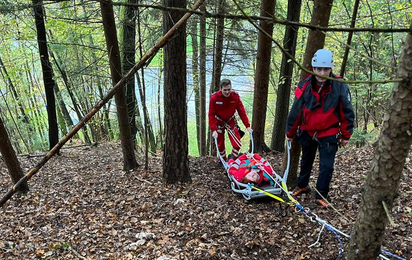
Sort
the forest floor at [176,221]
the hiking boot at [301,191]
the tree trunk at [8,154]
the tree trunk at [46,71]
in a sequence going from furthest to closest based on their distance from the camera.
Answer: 1. the tree trunk at [46,71]
2. the tree trunk at [8,154]
3. the hiking boot at [301,191]
4. the forest floor at [176,221]

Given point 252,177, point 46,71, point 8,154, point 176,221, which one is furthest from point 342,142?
point 46,71

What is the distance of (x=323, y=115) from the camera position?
4066 millimetres

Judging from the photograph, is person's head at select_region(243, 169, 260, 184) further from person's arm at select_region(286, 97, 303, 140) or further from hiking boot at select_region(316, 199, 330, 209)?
hiking boot at select_region(316, 199, 330, 209)

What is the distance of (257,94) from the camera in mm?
7031

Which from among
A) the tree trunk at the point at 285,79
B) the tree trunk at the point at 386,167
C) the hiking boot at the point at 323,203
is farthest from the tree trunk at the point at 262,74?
the tree trunk at the point at 386,167

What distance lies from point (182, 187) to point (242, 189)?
50.1 inches

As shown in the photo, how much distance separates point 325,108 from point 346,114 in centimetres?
31

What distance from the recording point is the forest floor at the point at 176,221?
3656 mm

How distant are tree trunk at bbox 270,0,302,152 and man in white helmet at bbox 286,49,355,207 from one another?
2.97 metres

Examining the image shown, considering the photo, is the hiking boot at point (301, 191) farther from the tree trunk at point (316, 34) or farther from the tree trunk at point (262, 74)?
the tree trunk at point (262, 74)

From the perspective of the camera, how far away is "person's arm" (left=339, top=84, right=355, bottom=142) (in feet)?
12.9

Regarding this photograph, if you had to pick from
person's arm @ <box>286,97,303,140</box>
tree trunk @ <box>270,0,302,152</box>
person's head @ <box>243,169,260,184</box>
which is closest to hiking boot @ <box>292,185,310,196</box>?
person's head @ <box>243,169,260,184</box>

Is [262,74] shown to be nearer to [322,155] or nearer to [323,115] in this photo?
[323,115]

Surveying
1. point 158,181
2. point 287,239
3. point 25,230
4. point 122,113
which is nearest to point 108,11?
point 122,113
